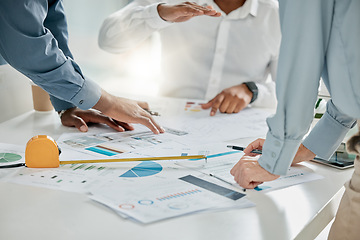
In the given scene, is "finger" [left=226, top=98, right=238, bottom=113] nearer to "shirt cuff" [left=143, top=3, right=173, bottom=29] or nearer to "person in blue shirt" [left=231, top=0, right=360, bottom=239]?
"shirt cuff" [left=143, top=3, right=173, bottom=29]

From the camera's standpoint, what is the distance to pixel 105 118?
1.28 m

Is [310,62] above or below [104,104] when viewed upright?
above

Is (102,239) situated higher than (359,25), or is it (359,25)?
(359,25)

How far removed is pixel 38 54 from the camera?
3.33ft

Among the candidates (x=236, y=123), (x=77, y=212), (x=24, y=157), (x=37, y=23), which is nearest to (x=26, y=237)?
(x=77, y=212)

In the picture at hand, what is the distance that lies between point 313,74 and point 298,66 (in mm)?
29

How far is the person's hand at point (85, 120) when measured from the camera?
1.24 meters

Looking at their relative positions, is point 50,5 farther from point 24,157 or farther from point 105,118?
point 24,157

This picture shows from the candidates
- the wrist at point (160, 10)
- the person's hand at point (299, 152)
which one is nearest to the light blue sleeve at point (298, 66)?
the person's hand at point (299, 152)

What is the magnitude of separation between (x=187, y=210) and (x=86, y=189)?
216mm

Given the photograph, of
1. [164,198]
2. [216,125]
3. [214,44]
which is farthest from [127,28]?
[164,198]

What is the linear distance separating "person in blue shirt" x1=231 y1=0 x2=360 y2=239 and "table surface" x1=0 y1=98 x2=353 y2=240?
0.07m

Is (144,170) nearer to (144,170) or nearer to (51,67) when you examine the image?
(144,170)

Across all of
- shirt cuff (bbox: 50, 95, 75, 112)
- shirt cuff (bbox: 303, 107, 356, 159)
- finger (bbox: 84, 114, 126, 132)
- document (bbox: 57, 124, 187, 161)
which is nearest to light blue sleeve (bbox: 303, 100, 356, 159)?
shirt cuff (bbox: 303, 107, 356, 159)
